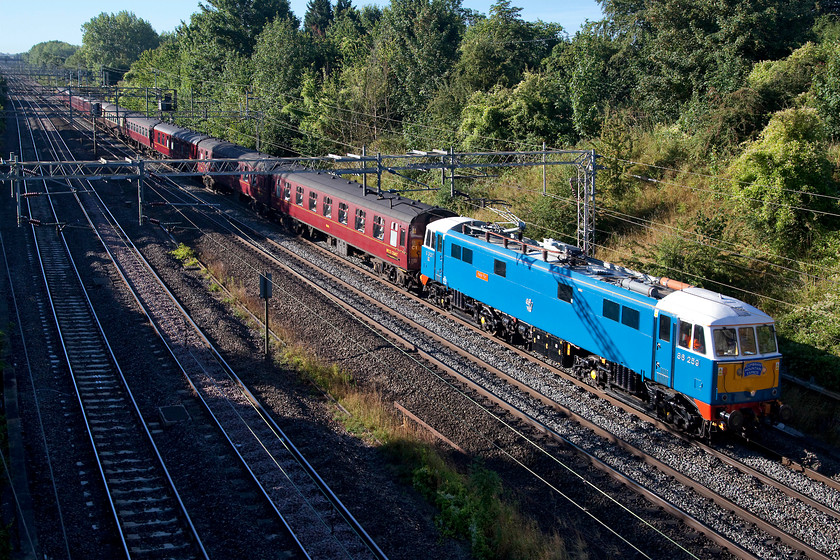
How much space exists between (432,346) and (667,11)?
76.1 feet

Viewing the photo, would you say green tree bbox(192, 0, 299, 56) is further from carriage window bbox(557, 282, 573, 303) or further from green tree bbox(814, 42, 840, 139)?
carriage window bbox(557, 282, 573, 303)

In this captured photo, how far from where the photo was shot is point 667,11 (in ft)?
110

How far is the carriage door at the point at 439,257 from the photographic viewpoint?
21.9 meters

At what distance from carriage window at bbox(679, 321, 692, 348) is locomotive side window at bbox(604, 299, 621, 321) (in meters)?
1.73

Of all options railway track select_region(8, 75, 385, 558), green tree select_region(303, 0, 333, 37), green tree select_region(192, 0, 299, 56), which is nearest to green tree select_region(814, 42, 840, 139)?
railway track select_region(8, 75, 385, 558)

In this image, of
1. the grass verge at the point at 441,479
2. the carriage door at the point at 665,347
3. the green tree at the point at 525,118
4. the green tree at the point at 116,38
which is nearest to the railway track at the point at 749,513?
the carriage door at the point at 665,347

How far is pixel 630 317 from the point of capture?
1526 centimetres

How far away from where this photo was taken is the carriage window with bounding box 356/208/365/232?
2589cm

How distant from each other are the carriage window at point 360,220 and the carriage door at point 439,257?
4662mm

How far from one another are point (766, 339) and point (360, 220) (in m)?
15.4

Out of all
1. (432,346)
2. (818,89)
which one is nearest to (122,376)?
(432,346)

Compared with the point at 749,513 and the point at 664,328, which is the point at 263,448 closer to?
the point at 664,328

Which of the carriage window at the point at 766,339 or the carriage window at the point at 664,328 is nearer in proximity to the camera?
the carriage window at the point at 766,339

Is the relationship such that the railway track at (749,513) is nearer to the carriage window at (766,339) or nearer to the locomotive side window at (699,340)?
the locomotive side window at (699,340)
